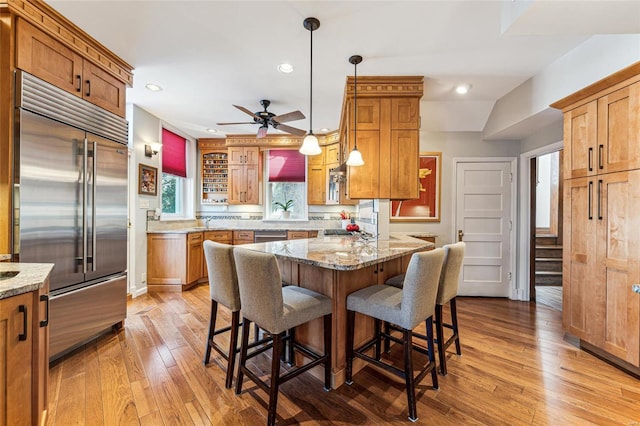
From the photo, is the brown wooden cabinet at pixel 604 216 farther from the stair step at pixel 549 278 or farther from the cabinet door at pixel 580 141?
the stair step at pixel 549 278

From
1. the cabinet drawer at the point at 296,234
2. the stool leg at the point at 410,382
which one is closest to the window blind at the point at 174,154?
the cabinet drawer at the point at 296,234

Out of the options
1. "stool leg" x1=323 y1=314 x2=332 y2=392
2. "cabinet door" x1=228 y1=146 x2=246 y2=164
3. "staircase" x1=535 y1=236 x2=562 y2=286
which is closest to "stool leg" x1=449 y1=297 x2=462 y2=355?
"stool leg" x1=323 y1=314 x2=332 y2=392

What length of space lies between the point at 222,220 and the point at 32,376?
456 cm

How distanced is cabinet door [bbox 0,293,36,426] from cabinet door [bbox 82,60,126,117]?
2.03m

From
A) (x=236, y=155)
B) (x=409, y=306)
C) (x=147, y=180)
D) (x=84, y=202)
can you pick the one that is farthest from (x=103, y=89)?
(x=409, y=306)

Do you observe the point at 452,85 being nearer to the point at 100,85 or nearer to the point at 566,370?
the point at 566,370

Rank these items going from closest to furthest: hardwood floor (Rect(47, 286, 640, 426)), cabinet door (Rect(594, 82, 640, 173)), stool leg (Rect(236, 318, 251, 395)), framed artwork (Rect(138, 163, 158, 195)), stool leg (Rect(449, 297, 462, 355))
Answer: hardwood floor (Rect(47, 286, 640, 426))
stool leg (Rect(236, 318, 251, 395))
cabinet door (Rect(594, 82, 640, 173))
stool leg (Rect(449, 297, 462, 355))
framed artwork (Rect(138, 163, 158, 195))

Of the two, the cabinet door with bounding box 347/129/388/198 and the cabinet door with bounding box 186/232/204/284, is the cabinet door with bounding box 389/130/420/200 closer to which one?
the cabinet door with bounding box 347/129/388/198

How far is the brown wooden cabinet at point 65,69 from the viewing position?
6.50ft

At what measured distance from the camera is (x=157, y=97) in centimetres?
362

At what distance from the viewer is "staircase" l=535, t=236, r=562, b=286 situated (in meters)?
4.66

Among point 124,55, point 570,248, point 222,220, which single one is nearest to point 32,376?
point 124,55

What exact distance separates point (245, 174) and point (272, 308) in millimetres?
4254

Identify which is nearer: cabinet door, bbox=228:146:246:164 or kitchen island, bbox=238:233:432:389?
kitchen island, bbox=238:233:432:389
